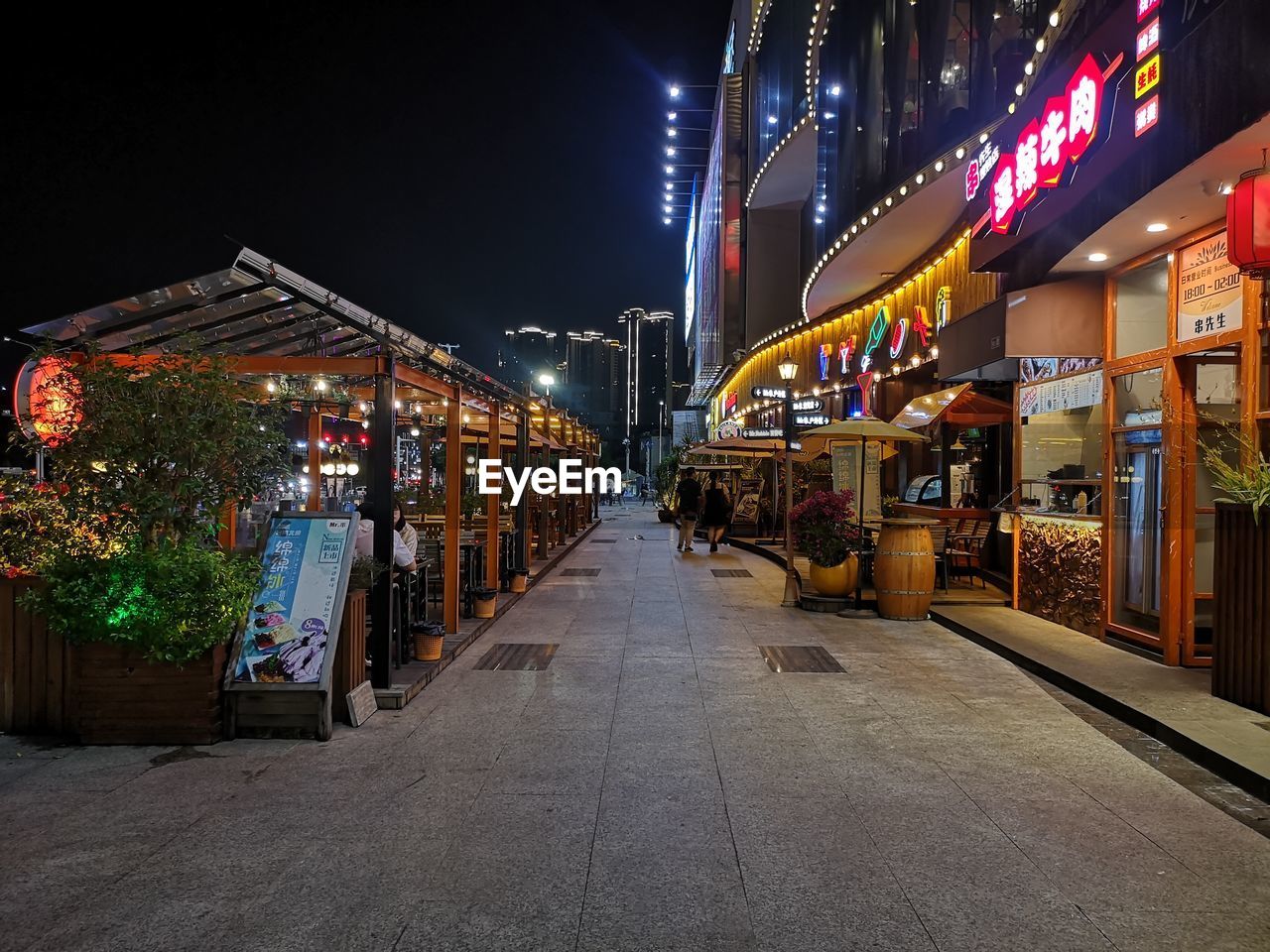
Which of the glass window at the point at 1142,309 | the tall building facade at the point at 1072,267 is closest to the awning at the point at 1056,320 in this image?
the tall building facade at the point at 1072,267

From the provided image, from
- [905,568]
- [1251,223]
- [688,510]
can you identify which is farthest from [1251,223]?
[688,510]

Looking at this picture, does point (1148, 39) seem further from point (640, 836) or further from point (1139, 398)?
point (640, 836)

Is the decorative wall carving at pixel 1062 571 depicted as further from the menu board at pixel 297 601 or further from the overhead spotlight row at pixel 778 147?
the overhead spotlight row at pixel 778 147

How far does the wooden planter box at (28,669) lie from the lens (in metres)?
5.50

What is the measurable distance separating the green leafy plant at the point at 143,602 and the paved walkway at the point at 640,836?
26.9 inches

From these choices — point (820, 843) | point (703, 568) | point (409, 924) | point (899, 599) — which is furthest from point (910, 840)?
point (703, 568)

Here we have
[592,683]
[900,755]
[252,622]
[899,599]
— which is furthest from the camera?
[899,599]

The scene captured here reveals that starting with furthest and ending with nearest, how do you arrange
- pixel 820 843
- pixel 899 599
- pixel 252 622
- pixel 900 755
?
pixel 899 599
pixel 252 622
pixel 900 755
pixel 820 843

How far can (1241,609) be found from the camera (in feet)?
19.5

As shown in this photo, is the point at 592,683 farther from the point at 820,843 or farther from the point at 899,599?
the point at 899,599

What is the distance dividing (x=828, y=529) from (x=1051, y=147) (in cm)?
512

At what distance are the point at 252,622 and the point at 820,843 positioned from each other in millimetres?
3856

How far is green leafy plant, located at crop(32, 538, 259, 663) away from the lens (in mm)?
5160

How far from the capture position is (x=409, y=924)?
124 inches
